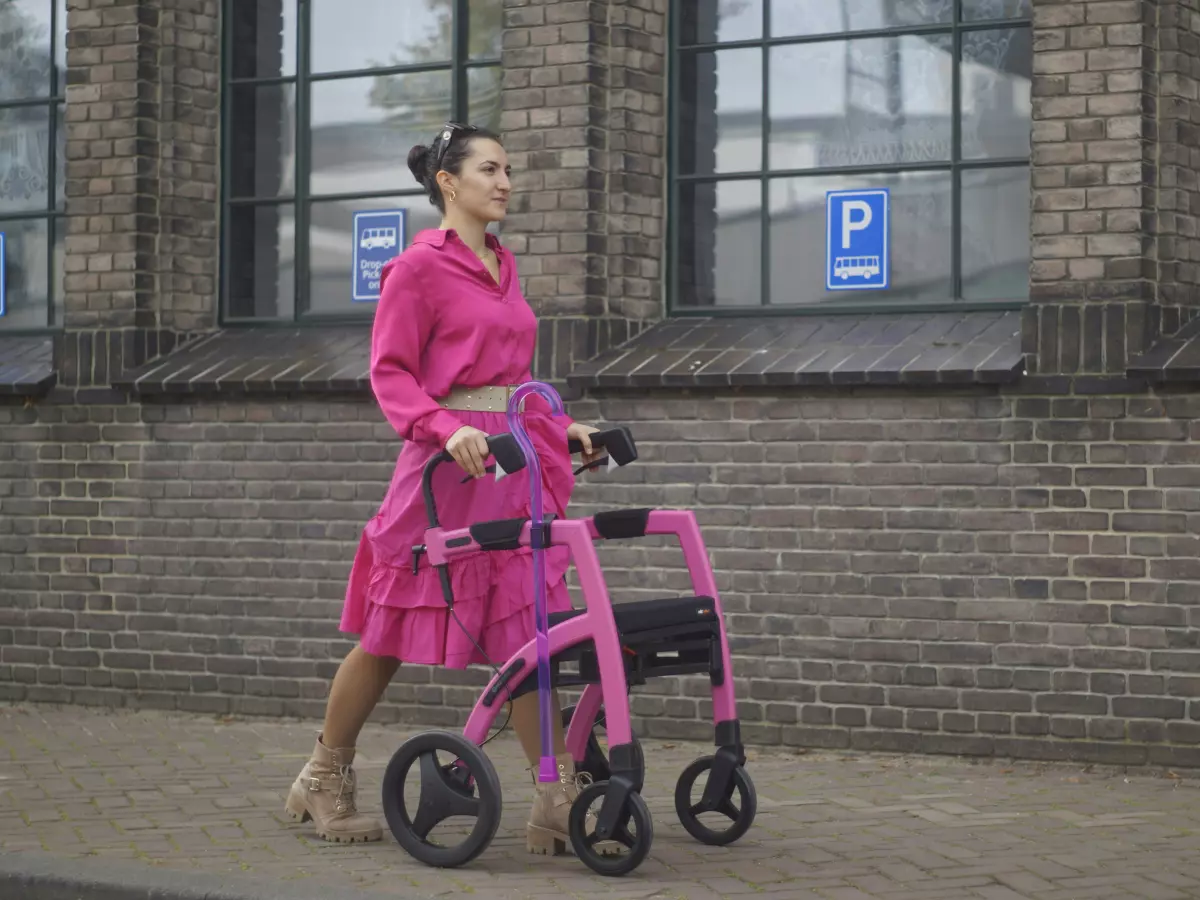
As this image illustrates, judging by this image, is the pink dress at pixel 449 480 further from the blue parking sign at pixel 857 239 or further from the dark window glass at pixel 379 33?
the dark window glass at pixel 379 33

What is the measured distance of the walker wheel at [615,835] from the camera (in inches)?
204

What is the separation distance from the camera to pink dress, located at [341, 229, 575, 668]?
5.62m

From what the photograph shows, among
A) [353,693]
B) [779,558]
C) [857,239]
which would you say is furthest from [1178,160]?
[353,693]

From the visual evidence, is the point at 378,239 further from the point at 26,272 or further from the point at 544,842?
the point at 544,842

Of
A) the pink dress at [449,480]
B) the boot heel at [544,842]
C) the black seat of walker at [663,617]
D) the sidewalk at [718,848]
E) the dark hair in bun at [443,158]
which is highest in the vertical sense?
the dark hair in bun at [443,158]

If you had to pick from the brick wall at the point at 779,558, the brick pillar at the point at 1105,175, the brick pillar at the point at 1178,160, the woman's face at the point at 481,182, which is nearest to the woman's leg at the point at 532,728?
the woman's face at the point at 481,182

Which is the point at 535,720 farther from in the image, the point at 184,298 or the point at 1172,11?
the point at 184,298

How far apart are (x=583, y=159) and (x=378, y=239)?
1.34m

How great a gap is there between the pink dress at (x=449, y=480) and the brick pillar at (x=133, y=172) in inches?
157

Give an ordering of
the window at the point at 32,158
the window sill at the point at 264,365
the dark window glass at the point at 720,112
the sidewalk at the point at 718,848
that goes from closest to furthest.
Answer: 1. the sidewalk at the point at 718,848
2. the dark window glass at the point at 720,112
3. the window sill at the point at 264,365
4. the window at the point at 32,158

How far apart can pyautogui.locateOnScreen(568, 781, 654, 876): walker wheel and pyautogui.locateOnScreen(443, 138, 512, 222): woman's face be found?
1684 millimetres

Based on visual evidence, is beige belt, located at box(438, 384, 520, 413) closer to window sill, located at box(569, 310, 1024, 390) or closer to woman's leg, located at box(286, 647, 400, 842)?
woman's leg, located at box(286, 647, 400, 842)

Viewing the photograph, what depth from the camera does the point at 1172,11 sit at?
24.4ft

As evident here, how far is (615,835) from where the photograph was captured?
5.26 metres
